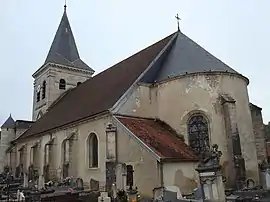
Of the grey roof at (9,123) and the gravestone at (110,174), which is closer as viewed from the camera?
the gravestone at (110,174)

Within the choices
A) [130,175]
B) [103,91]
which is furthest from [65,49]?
[130,175]

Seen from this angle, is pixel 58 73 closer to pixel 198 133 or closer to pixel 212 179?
pixel 198 133

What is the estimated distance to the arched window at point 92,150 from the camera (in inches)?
683

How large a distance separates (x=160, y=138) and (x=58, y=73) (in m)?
18.2

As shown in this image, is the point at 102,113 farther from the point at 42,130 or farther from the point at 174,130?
the point at 42,130

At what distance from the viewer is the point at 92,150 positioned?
693 inches

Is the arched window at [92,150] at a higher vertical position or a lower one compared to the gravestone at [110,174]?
higher

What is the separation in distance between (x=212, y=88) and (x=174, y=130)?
277 cm

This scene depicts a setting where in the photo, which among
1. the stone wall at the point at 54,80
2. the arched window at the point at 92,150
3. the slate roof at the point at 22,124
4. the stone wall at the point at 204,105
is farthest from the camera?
the slate roof at the point at 22,124

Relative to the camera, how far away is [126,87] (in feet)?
56.3

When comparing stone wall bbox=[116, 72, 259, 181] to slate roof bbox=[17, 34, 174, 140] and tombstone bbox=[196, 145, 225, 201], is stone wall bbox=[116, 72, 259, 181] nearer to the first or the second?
slate roof bbox=[17, 34, 174, 140]

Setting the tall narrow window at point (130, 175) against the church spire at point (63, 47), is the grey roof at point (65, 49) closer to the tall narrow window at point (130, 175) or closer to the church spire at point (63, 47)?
the church spire at point (63, 47)

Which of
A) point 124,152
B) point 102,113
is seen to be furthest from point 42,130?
point 124,152

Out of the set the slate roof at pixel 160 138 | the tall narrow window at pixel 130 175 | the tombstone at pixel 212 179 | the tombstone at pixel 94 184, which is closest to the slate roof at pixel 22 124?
the tombstone at pixel 94 184
